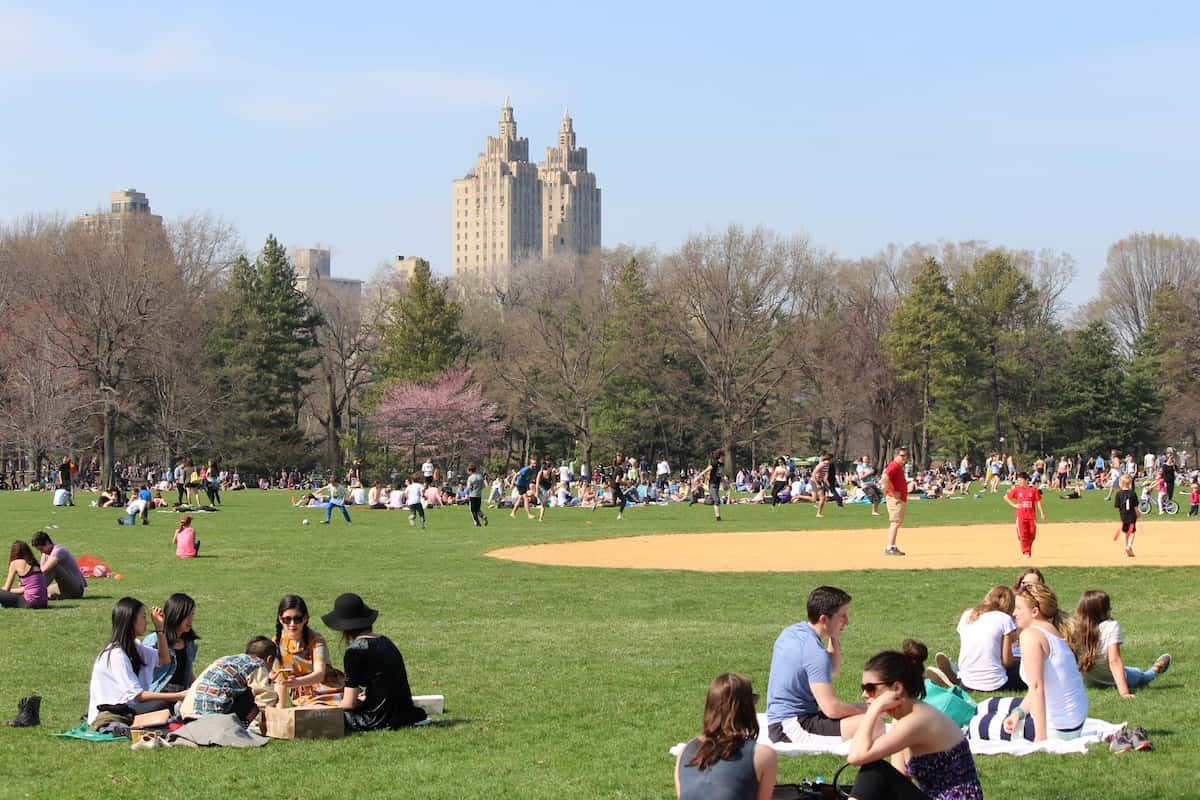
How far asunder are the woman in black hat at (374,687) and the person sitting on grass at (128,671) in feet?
4.52

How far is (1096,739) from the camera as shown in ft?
31.9

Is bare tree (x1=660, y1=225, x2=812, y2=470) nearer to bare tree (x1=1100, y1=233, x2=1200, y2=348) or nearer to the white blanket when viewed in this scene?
bare tree (x1=1100, y1=233, x2=1200, y2=348)

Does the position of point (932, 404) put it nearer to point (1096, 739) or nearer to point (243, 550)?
point (243, 550)

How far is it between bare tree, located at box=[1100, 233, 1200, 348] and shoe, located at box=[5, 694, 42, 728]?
9562cm

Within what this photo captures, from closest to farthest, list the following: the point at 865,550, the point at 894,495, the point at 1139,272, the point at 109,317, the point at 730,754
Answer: the point at 730,754
the point at 894,495
the point at 865,550
the point at 109,317
the point at 1139,272

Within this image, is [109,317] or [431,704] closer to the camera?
[431,704]

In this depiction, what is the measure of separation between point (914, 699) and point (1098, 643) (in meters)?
5.40

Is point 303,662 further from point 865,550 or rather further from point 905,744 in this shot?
point 865,550

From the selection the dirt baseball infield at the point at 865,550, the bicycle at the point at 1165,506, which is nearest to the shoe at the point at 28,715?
the dirt baseball infield at the point at 865,550

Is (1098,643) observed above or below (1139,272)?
below

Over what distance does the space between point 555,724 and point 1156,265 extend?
319 feet

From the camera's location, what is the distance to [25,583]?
1833cm

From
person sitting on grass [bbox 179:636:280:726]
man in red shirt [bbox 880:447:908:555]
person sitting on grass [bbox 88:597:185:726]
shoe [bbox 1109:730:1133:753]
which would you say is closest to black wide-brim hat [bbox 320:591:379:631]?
person sitting on grass [bbox 179:636:280:726]

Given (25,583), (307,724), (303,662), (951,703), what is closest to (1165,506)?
(25,583)
